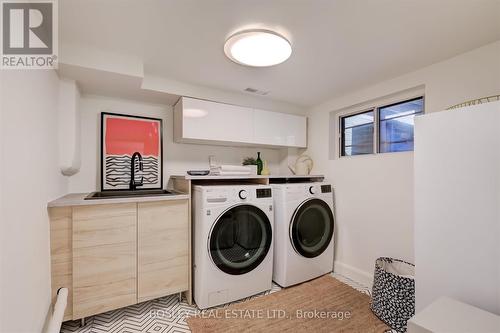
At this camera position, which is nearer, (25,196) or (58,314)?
(25,196)

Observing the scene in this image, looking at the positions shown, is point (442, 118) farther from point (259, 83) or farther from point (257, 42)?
point (259, 83)

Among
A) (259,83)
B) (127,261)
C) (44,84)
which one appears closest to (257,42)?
(259,83)

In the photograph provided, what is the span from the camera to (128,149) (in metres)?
2.34

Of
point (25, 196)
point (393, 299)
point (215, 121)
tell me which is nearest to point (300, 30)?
point (215, 121)

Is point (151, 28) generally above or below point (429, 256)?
above

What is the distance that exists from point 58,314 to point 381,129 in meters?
3.08

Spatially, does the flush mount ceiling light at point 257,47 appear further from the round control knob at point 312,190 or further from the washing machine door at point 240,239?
the round control knob at point 312,190

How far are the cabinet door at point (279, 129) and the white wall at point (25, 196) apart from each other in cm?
188

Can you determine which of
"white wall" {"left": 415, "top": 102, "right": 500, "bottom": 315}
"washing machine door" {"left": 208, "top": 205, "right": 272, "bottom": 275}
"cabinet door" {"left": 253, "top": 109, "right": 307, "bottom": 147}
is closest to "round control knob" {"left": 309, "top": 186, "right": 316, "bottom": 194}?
"washing machine door" {"left": 208, "top": 205, "right": 272, "bottom": 275}

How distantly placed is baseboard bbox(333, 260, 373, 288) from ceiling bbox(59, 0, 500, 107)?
2.01 meters

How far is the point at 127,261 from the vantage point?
5.78 ft

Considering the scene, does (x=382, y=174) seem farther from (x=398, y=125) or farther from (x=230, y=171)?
(x=230, y=171)

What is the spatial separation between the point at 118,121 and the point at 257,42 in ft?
5.45

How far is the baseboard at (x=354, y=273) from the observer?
232cm
